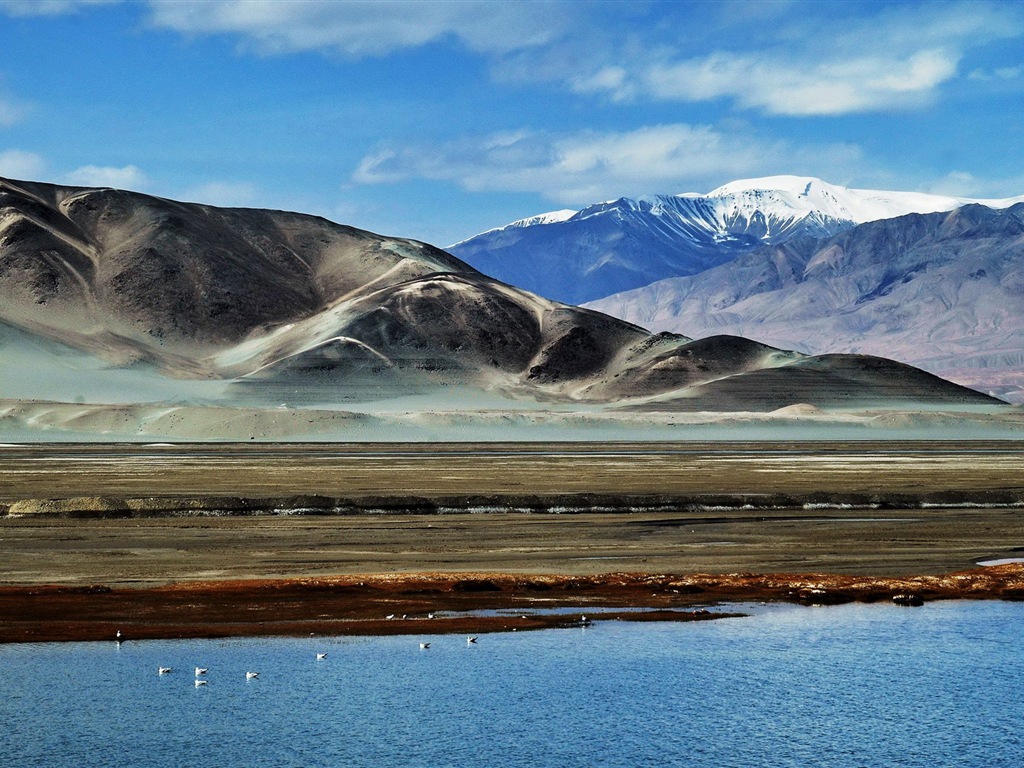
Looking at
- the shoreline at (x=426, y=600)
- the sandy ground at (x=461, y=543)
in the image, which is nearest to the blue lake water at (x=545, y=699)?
the shoreline at (x=426, y=600)

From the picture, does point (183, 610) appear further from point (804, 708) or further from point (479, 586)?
point (804, 708)

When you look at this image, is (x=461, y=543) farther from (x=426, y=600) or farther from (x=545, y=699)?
(x=545, y=699)

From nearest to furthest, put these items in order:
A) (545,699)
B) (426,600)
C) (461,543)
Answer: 1. (545,699)
2. (426,600)
3. (461,543)

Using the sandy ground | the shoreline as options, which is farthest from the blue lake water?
the sandy ground

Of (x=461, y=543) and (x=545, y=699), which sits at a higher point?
(x=461, y=543)

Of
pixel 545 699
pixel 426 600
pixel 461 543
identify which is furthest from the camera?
pixel 461 543

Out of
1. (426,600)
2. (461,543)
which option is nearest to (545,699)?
(426,600)
